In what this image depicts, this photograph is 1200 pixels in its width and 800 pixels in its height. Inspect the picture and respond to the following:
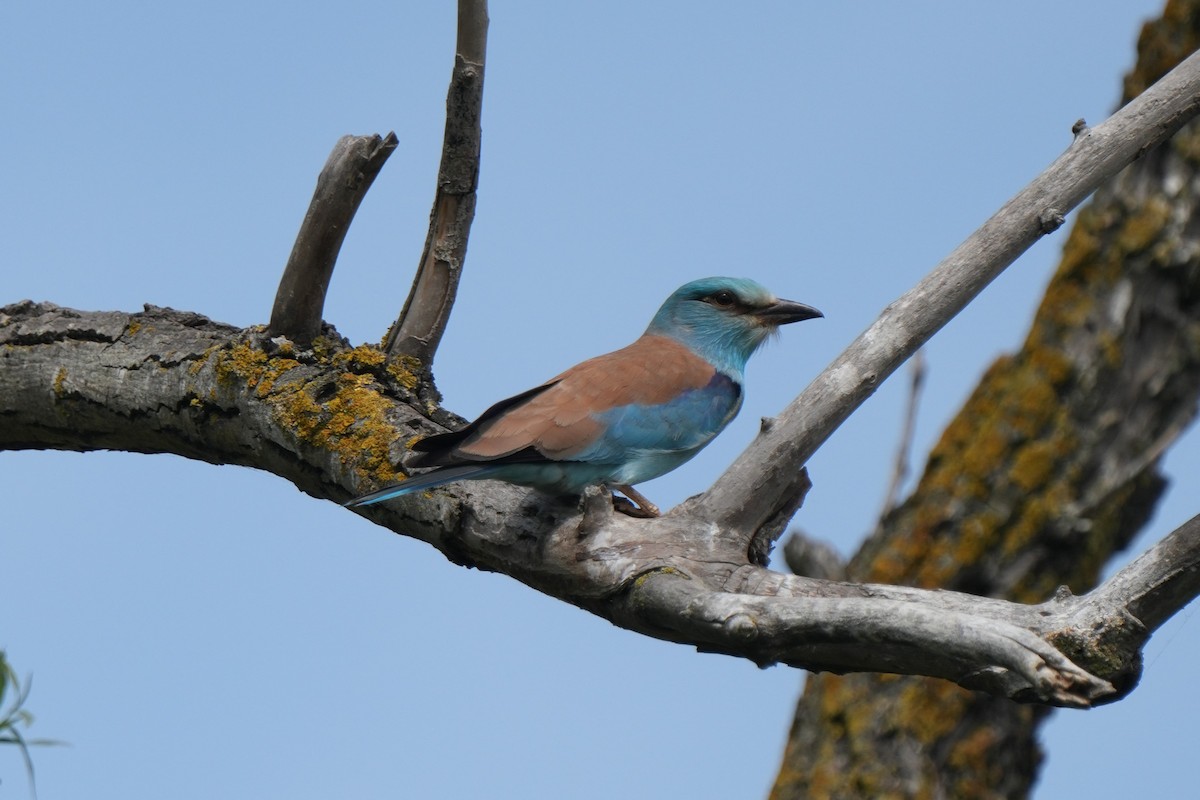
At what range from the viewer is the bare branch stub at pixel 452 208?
15.7 feet

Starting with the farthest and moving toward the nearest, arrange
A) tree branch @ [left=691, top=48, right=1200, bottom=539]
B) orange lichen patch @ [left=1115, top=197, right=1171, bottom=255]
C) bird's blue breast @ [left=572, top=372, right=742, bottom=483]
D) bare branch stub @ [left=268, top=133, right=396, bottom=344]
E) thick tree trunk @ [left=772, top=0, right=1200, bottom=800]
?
1. orange lichen patch @ [left=1115, top=197, right=1171, bottom=255]
2. thick tree trunk @ [left=772, top=0, right=1200, bottom=800]
3. bare branch stub @ [left=268, top=133, right=396, bottom=344]
4. bird's blue breast @ [left=572, top=372, right=742, bottom=483]
5. tree branch @ [left=691, top=48, right=1200, bottom=539]

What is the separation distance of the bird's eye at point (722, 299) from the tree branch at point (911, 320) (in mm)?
1905

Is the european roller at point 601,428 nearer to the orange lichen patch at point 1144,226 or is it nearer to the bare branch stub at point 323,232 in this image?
the bare branch stub at point 323,232

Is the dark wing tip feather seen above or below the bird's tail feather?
above

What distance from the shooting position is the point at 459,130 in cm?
491

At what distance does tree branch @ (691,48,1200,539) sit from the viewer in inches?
160

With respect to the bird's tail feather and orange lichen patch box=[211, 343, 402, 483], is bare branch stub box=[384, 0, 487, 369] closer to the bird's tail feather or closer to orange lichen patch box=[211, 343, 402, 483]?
orange lichen patch box=[211, 343, 402, 483]

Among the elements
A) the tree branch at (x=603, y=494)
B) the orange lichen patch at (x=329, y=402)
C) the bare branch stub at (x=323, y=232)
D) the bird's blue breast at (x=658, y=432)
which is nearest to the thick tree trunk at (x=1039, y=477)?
the bird's blue breast at (x=658, y=432)

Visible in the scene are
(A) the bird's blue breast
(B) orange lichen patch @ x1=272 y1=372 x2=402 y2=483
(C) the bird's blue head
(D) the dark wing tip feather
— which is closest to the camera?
(D) the dark wing tip feather

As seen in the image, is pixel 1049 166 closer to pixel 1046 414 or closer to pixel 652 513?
pixel 652 513

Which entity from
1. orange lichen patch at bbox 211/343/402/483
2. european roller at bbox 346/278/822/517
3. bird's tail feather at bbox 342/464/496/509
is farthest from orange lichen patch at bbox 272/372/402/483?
bird's tail feather at bbox 342/464/496/509

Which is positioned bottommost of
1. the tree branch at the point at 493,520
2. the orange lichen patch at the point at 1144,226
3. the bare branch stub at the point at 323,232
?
the tree branch at the point at 493,520

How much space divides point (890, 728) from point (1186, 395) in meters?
2.54

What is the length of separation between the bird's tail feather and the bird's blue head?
2106 mm
